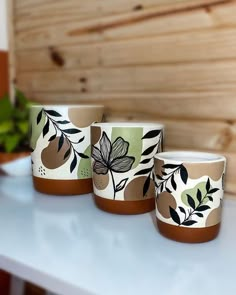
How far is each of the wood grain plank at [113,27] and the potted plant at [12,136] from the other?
0.65ft

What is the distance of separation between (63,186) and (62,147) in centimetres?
7

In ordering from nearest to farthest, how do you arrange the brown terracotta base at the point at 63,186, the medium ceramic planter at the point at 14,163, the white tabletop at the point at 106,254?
the white tabletop at the point at 106,254, the brown terracotta base at the point at 63,186, the medium ceramic planter at the point at 14,163

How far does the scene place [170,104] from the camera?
753mm

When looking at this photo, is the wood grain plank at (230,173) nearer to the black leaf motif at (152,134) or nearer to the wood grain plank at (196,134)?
the wood grain plank at (196,134)

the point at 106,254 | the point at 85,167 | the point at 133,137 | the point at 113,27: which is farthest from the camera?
the point at 113,27

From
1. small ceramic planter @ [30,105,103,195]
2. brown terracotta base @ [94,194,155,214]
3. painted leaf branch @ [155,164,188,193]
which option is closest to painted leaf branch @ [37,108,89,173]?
small ceramic planter @ [30,105,103,195]

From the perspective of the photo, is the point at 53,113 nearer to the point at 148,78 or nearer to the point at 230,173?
the point at 148,78

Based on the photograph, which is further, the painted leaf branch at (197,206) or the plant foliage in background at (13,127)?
the plant foliage in background at (13,127)

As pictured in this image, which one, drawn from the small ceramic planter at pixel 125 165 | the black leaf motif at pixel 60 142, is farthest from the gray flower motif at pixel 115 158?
the black leaf motif at pixel 60 142

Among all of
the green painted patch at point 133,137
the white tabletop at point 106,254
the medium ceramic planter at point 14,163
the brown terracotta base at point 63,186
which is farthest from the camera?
the medium ceramic planter at point 14,163

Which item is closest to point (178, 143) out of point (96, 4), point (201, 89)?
point (201, 89)

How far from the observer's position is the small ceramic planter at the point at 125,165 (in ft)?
1.93

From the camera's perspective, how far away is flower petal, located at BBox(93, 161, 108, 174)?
60cm

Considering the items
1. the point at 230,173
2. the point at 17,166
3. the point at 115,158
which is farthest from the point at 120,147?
the point at 17,166
